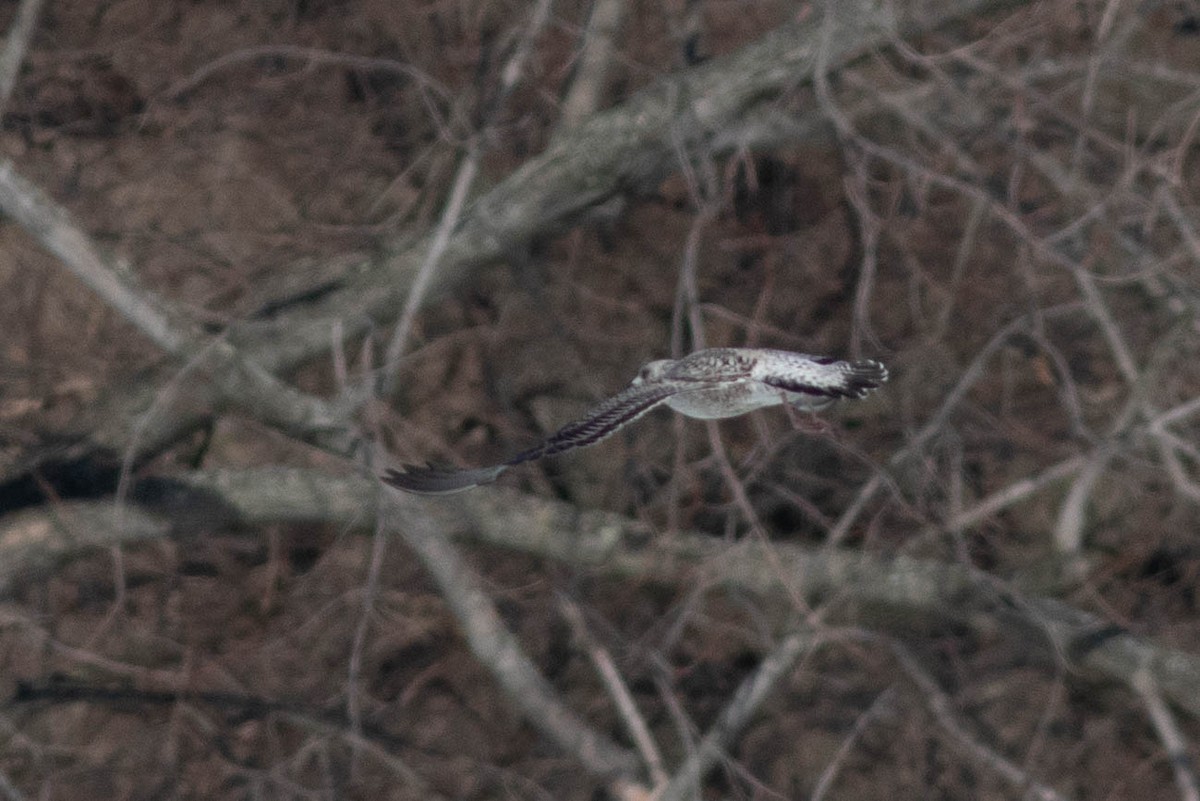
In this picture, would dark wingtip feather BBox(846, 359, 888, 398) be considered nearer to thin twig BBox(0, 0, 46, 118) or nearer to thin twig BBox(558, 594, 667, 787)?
thin twig BBox(558, 594, 667, 787)

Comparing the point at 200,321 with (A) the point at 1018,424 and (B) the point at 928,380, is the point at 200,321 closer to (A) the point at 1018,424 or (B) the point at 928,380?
(B) the point at 928,380

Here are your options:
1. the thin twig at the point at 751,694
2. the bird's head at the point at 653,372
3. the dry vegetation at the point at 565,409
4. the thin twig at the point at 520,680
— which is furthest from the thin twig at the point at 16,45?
the thin twig at the point at 751,694

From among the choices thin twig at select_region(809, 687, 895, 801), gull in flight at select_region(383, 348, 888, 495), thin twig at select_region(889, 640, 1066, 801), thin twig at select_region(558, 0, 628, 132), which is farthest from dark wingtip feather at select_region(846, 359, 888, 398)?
thin twig at select_region(558, 0, 628, 132)

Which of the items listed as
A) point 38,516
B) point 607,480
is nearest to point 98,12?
point 38,516

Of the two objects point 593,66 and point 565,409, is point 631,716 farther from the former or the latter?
point 593,66

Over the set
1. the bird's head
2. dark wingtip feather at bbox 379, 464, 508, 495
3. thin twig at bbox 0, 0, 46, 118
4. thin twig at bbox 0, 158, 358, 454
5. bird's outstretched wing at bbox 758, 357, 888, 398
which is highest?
thin twig at bbox 0, 0, 46, 118

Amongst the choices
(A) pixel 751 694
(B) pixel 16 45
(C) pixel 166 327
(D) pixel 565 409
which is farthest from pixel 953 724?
(B) pixel 16 45

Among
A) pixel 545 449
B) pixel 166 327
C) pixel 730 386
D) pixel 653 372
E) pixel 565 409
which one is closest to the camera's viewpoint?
pixel 545 449

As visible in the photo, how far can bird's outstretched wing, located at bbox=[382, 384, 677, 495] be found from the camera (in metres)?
1.30

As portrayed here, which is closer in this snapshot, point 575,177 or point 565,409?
point 575,177

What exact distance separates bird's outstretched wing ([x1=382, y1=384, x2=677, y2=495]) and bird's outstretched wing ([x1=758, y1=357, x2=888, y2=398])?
0.48 ft

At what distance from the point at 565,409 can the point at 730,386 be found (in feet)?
5.79

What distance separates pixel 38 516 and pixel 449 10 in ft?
5.07

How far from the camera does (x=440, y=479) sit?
4.43 ft
